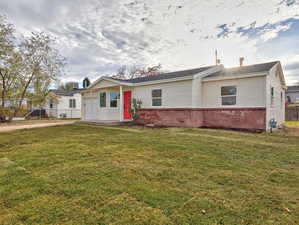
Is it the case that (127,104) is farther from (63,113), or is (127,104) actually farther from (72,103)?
(72,103)

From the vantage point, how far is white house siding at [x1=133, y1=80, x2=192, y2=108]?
10.1 metres

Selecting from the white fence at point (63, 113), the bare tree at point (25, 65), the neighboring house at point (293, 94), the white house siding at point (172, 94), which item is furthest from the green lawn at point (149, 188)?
the neighboring house at point (293, 94)

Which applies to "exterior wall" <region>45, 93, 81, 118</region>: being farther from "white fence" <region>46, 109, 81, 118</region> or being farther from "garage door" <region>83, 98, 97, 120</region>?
"garage door" <region>83, 98, 97, 120</region>

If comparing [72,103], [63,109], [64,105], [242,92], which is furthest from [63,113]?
[242,92]

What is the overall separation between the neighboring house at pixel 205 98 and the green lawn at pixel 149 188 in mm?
4951

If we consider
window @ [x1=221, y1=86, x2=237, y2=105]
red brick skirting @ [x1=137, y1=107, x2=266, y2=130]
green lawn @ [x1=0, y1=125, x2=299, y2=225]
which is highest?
window @ [x1=221, y1=86, x2=237, y2=105]

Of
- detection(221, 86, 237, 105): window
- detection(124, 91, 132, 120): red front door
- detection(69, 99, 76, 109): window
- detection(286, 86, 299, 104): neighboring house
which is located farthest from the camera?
detection(286, 86, 299, 104): neighboring house

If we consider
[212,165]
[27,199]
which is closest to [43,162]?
[27,199]

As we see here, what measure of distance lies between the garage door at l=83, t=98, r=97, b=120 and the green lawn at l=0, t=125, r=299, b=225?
390 inches

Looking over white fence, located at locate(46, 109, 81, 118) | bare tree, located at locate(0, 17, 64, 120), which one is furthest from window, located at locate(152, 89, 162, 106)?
white fence, located at locate(46, 109, 81, 118)

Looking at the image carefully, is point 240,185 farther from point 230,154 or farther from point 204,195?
point 230,154

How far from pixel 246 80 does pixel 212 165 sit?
726 centimetres

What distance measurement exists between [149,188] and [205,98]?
349 inches

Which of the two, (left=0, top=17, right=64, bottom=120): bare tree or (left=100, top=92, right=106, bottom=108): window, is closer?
(left=100, top=92, right=106, bottom=108): window
